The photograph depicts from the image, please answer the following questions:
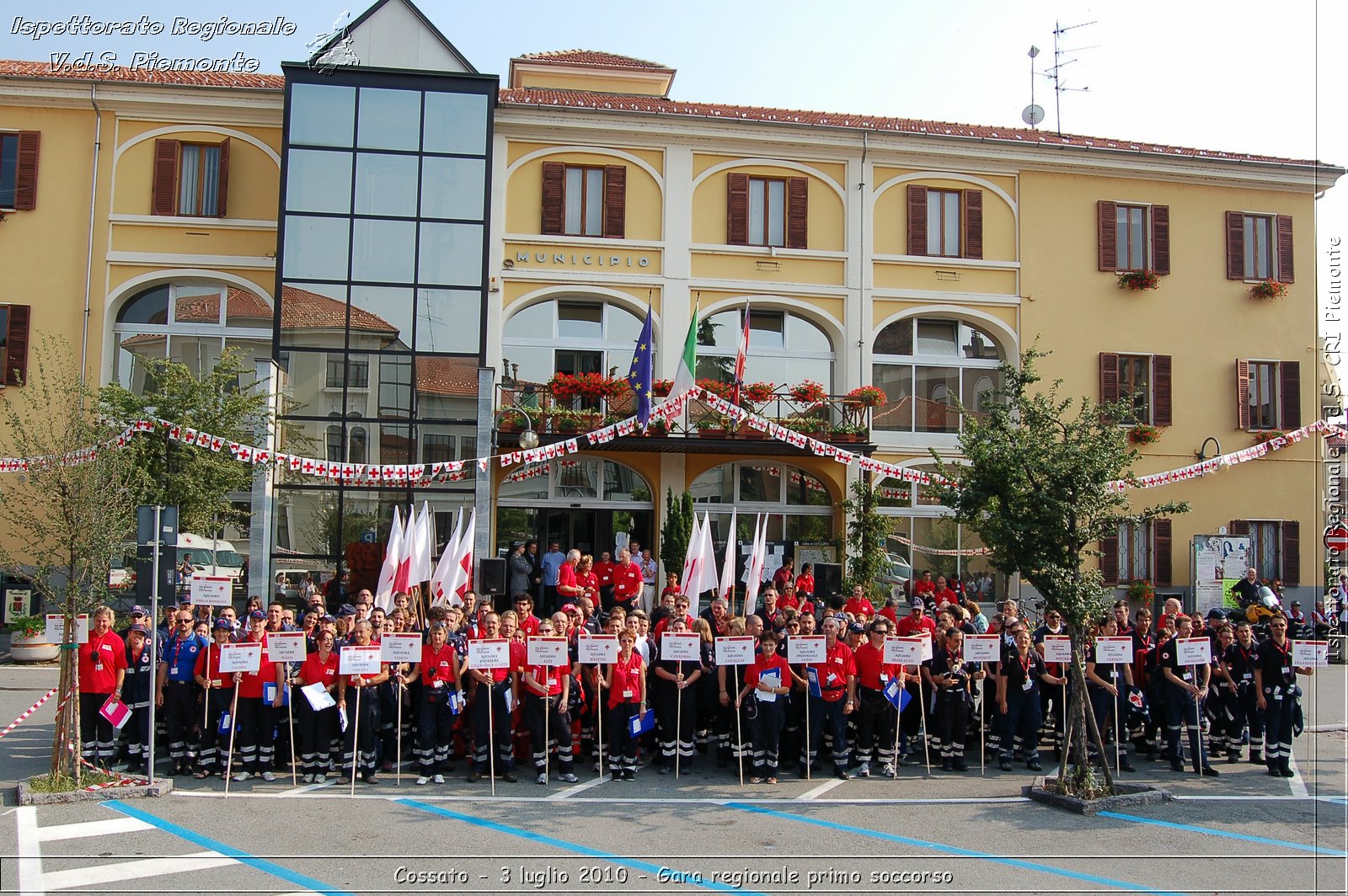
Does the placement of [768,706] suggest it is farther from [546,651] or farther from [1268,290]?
[1268,290]

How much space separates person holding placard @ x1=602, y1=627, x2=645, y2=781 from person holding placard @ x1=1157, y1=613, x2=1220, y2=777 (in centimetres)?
601

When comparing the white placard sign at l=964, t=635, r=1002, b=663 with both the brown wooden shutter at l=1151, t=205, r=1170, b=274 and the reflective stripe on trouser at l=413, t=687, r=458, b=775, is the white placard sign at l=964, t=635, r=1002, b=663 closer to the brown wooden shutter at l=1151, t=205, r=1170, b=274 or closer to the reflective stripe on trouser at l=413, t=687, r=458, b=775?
the reflective stripe on trouser at l=413, t=687, r=458, b=775

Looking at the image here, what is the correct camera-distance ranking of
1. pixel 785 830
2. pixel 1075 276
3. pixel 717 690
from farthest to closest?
pixel 1075 276 → pixel 717 690 → pixel 785 830

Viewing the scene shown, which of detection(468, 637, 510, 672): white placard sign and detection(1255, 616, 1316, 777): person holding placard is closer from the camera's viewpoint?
detection(468, 637, 510, 672): white placard sign

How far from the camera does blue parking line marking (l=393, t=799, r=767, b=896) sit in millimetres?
7922

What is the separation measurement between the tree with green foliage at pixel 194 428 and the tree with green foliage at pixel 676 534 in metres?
8.12

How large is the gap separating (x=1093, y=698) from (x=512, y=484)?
14331 millimetres

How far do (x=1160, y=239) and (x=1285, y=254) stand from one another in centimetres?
321

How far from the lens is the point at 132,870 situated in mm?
7992

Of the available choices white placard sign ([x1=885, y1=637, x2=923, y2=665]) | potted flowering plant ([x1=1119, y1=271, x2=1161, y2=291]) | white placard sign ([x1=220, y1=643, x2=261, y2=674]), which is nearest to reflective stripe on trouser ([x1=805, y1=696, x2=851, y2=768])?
white placard sign ([x1=885, y1=637, x2=923, y2=665])

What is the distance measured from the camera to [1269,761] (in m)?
12.1

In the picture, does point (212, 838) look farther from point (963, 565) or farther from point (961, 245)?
point (961, 245)

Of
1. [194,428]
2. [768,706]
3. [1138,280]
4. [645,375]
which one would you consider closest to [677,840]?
[768,706]

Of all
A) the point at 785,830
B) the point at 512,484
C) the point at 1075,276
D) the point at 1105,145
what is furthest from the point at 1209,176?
the point at 785,830
